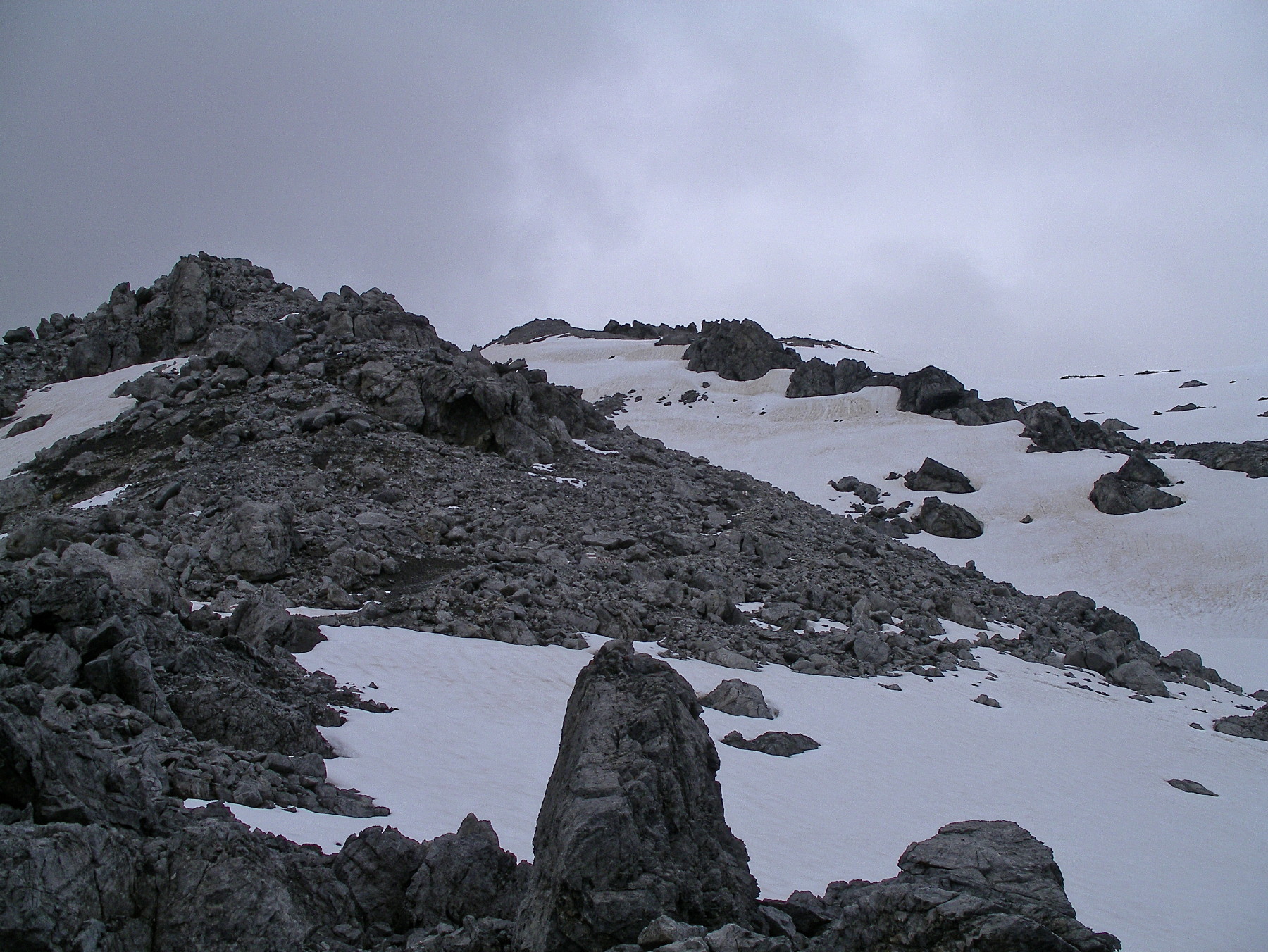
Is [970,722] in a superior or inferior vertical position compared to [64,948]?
inferior

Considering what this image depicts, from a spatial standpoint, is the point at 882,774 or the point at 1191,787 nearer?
the point at 882,774

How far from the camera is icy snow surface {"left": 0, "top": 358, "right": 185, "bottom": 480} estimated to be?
2814cm

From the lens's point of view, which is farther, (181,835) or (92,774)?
(92,774)

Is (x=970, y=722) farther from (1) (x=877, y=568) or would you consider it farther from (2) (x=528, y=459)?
(2) (x=528, y=459)

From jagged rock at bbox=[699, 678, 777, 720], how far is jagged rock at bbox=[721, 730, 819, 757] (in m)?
0.99

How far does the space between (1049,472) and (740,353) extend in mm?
28604

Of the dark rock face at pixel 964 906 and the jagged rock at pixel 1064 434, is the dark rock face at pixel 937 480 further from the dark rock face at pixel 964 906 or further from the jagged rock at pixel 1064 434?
the dark rock face at pixel 964 906

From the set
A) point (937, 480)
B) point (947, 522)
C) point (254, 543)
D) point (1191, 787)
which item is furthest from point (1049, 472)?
point (254, 543)

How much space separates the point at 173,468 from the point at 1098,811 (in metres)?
23.2

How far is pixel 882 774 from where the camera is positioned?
1310 centimetres

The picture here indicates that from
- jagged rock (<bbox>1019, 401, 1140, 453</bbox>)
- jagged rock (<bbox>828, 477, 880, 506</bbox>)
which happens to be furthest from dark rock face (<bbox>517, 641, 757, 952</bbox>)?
jagged rock (<bbox>1019, 401, 1140, 453</bbox>)

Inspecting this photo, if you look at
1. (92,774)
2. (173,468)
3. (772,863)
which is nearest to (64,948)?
(92,774)

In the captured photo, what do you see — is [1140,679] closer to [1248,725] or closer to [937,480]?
[1248,725]

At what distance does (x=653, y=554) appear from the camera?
22750 millimetres
